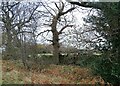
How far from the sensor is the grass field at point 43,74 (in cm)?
425

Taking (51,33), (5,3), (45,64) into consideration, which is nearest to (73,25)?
(51,33)

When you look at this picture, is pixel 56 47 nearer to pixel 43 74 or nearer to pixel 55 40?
pixel 55 40

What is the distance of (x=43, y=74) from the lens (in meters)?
4.59

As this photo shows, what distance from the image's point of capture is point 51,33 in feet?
15.3

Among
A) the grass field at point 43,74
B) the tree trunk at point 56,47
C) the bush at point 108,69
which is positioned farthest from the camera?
the tree trunk at point 56,47

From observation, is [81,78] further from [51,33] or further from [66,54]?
[51,33]

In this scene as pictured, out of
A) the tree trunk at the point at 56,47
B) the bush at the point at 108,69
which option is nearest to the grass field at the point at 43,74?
the tree trunk at the point at 56,47

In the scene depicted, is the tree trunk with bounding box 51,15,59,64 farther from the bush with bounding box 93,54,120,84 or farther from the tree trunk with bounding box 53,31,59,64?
the bush with bounding box 93,54,120,84

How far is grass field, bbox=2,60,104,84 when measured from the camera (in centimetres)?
425

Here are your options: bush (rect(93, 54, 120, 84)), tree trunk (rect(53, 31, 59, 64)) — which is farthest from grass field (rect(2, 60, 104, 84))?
bush (rect(93, 54, 120, 84))

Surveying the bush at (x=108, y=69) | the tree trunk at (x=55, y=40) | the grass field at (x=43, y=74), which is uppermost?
the tree trunk at (x=55, y=40)

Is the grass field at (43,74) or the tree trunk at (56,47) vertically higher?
the tree trunk at (56,47)

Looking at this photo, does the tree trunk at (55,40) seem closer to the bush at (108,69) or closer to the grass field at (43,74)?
the grass field at (43,74)

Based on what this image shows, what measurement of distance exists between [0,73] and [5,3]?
1.09 m
